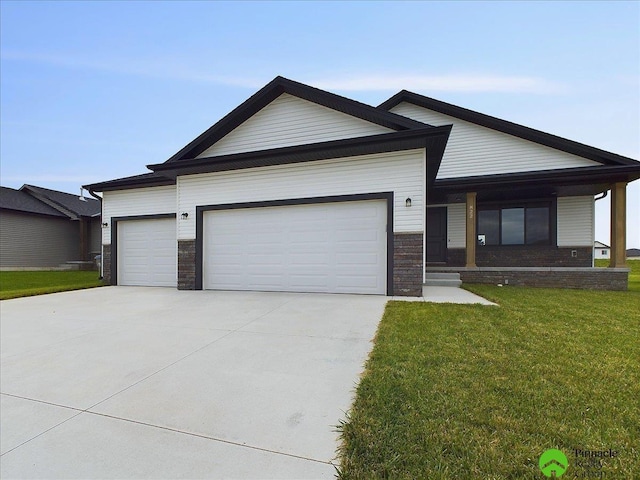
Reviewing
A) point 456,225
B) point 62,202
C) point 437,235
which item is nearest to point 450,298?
point 437,235

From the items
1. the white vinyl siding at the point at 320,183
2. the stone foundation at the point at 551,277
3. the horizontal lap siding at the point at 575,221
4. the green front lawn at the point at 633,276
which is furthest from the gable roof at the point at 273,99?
the green front lawn at the point at 633,276

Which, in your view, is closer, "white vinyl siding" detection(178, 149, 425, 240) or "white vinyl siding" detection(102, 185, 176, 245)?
"white vinyl siding" detection(178, 149, 425, 240)

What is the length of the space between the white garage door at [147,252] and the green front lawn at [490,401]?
833cm

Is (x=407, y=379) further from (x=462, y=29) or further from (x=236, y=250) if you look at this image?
(x=462, y=29)

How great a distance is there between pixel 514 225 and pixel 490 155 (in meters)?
2.83

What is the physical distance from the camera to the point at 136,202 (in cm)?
1059

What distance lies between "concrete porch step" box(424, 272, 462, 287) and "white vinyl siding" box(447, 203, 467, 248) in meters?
2.20

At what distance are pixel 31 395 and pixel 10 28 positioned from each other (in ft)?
44.0

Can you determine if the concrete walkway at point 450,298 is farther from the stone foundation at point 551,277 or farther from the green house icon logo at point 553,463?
the green house icon logo at point 553,463

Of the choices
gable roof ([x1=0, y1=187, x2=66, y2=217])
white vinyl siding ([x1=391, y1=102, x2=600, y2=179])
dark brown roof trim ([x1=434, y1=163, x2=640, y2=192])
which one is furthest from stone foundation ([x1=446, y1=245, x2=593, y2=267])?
gable roof ([x1=0, y1=187, x2=66, y2=217])

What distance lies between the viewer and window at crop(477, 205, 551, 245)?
11.1 meters

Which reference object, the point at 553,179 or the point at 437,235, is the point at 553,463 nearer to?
the point at 553,179

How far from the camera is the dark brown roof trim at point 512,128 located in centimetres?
969

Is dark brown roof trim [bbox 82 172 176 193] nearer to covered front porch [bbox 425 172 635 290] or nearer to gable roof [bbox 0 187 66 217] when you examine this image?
covered front porch [bbox 425 172 635 290]
